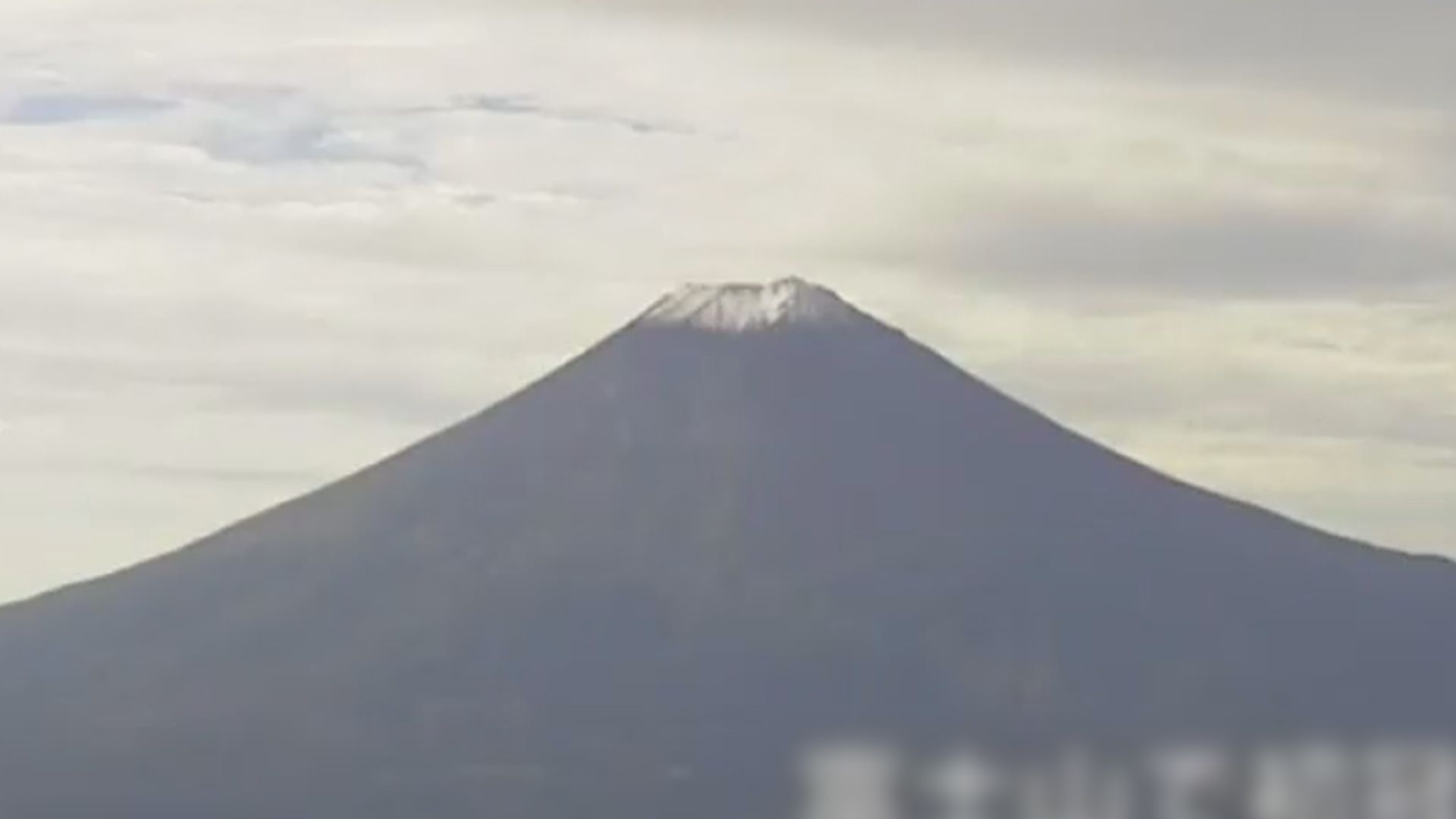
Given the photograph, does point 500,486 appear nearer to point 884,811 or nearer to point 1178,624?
point 1178,624

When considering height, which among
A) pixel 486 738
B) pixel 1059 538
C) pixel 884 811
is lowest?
pixel 884 811

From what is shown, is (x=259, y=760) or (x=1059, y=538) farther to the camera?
(x=1059, y=538)

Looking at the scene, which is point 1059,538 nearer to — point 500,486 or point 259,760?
point 500,486

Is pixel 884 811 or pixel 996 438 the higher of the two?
pixel 996 438

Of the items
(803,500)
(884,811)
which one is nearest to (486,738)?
(803,500)

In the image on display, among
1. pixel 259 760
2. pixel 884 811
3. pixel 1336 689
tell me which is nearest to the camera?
pixel 884 811

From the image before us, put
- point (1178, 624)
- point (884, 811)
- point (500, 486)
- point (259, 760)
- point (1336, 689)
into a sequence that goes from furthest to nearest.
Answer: point (500, 486) < point (1178, 624) < point (1336, 689) < point (259, 760) < point (884, 811)
